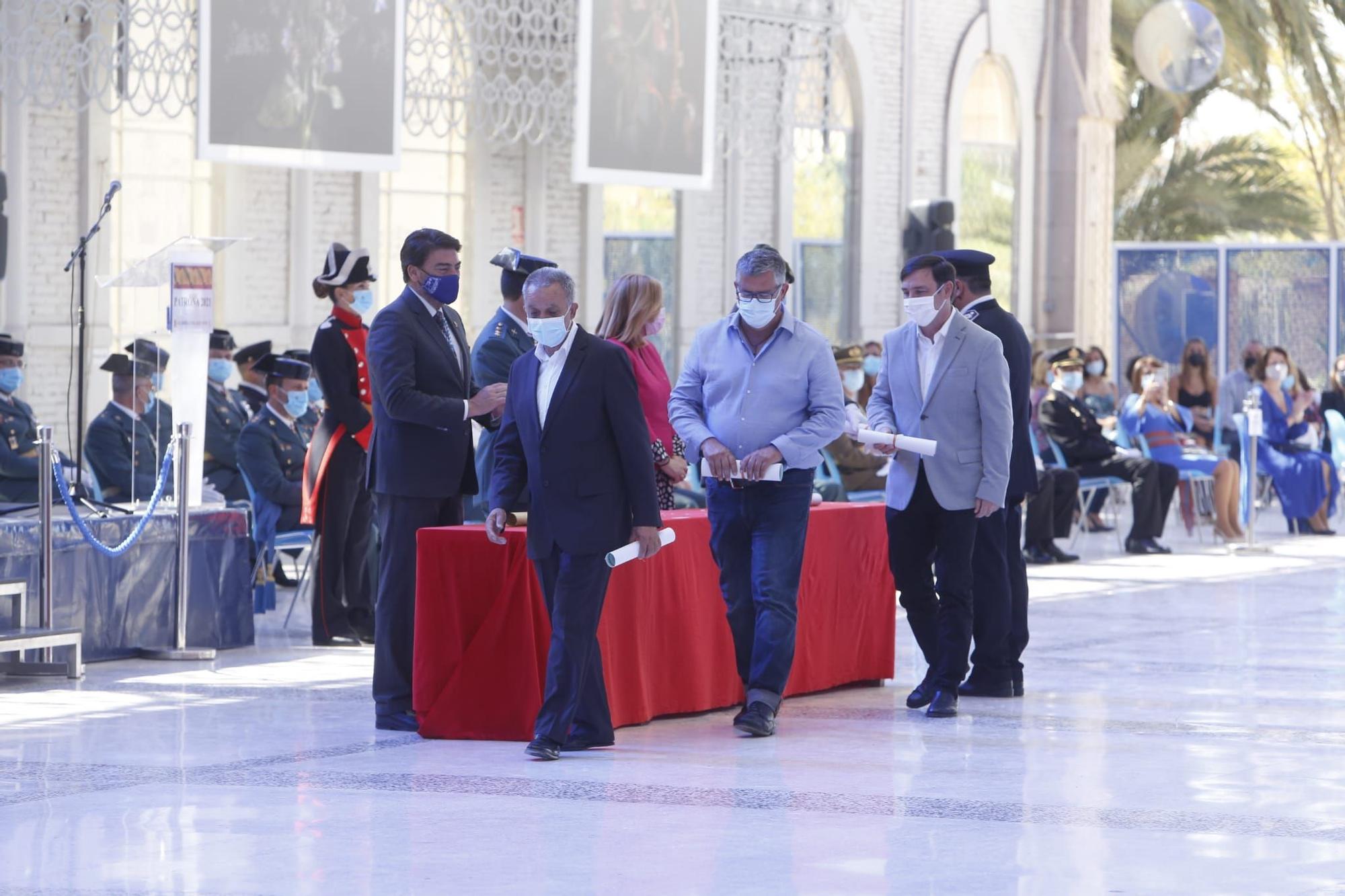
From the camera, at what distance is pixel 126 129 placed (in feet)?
53.1

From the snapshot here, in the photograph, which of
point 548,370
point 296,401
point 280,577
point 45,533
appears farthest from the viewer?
point 280,577

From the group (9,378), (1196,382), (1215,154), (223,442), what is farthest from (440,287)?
(1215,154)

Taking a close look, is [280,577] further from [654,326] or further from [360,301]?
[654,326]

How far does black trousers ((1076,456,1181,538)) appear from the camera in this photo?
16.3 metres

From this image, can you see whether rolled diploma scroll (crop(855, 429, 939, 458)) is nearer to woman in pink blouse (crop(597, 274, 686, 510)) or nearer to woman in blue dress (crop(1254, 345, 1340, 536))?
woman in pink blouse (crop(597, 274, 686, 510))

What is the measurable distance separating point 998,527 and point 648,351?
1436 millimetres

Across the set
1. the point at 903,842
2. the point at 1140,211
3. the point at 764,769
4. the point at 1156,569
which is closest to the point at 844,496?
the point at 1156,569

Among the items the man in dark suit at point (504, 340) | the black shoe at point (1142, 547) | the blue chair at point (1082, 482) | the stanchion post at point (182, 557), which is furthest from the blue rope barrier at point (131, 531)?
the black shoe at point (1142, 547)

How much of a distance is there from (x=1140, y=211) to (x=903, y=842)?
27.0 meters

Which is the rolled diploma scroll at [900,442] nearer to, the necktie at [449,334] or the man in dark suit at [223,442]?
the necktie at [449,334]

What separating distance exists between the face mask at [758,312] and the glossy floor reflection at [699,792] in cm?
139

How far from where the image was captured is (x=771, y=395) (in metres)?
8.13

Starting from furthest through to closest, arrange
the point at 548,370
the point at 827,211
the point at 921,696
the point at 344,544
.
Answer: the point at 827,211
the point at 344,544
the point at 921,696
the point at 548,370

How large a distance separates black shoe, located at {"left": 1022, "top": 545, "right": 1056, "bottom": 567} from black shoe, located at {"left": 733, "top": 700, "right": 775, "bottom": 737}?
7465 millimetres
